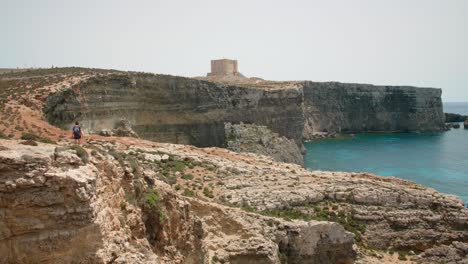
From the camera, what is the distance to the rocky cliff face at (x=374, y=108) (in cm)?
10369

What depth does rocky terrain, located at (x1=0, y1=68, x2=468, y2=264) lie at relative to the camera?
8812 millimetres

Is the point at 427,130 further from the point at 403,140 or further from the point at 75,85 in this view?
the point at 75,85

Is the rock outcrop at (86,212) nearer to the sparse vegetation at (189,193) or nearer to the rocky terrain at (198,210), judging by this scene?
the rocky terrain at (198,210)

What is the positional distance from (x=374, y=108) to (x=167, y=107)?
76.3 metres

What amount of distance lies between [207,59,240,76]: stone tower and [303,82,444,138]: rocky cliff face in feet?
66.8

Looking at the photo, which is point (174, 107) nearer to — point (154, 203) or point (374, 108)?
point (154, 203)

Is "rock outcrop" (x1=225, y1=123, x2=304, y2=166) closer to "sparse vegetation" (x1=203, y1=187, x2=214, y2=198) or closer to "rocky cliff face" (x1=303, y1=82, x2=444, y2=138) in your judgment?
"sparse vegetation" (x1=203, y1=187, x2=214, y2=198)

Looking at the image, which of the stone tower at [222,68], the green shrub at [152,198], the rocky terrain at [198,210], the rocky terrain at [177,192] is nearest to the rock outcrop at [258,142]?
the rocky terrain at [177,192]

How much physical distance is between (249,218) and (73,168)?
40.7 ft

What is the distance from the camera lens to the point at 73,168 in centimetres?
916

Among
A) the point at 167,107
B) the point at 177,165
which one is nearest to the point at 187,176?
the point at 177,165

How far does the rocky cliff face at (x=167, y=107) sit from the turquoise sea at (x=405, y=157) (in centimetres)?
1099

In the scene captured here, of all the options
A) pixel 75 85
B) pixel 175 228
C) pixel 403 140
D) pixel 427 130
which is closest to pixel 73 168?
pixel 175 228

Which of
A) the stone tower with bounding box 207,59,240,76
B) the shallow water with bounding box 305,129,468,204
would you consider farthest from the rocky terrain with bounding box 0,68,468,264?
the stone tower with bounding box 207,59,240,76
